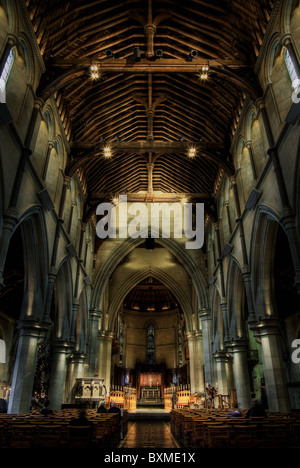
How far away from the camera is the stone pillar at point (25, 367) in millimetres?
10250

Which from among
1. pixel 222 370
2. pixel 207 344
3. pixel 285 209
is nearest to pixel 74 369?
pixel 207 344

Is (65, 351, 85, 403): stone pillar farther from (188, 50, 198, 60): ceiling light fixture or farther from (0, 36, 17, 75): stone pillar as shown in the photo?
(188, 50, 198, 60): ceiling light fixture

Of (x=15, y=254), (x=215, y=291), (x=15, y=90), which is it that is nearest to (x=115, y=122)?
(x=15, y=90)

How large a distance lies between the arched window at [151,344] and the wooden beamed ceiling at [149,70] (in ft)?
80.7

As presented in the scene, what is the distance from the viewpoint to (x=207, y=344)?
20109 mm

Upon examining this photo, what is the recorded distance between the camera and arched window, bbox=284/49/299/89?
348 inches

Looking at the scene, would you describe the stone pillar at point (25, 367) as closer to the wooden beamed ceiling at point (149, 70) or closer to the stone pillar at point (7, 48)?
the wooden beamed ceiling at point (149, 70)

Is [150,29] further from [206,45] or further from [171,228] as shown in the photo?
[171,228]

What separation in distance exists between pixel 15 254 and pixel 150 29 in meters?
11.0

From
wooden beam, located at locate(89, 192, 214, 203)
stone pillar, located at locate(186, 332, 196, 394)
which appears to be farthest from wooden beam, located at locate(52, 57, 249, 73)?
stone pillar, located at locate(186, 332, 196, 394)

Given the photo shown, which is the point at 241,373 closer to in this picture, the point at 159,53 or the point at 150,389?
the point at 159,53

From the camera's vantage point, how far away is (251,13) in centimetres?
1044

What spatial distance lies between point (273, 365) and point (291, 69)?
8.80 meters

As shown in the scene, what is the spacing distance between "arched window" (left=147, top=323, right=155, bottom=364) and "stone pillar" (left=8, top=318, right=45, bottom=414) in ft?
91.4
